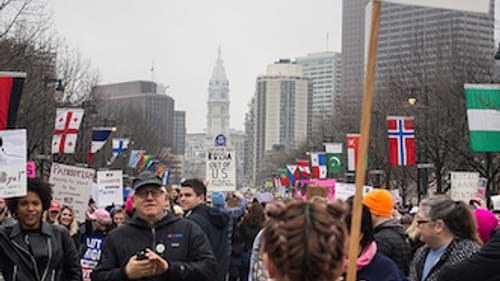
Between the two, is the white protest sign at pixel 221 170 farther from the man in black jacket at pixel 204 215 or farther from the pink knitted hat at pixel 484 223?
the pink knitted hat at pixel 484 223

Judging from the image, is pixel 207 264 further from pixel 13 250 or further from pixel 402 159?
pixel 402 159

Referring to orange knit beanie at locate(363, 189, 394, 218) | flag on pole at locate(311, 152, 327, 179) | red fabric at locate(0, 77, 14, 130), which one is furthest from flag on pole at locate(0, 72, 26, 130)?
flag on pole at locate(311, 152, 327, 179)

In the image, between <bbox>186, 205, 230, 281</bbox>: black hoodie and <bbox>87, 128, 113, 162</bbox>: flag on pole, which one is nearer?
<bbox>186, 205, 230, 281</bbox>: black hoodie

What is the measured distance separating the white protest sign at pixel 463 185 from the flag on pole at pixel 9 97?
11.8 metres

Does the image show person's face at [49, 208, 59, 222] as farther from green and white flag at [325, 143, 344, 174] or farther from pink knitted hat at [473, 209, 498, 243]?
green and white flag at [325, 143, 344, 174]

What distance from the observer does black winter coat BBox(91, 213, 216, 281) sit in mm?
6082

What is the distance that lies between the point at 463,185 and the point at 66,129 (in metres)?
16.1

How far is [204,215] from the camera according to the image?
10477 millimetres

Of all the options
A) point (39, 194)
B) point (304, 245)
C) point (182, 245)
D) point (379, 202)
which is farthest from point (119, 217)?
point (304, 245)

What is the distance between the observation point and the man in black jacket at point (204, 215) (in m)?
10.4

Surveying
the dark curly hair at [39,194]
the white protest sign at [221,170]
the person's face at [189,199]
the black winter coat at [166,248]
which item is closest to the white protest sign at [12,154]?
the dark curly hair at [39,194]

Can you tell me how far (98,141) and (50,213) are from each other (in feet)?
84.5

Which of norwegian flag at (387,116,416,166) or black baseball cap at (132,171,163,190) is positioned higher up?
norwegian flag at (387,116,416,166)

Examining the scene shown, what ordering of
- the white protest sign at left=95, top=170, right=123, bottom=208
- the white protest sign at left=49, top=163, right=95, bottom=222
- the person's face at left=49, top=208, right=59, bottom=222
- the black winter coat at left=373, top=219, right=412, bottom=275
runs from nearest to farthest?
the black winter coat at left=373, top=219, right=412, bottom=275
the person's face at left=49, top=208, right=59, bottom=222
the white protest sign at left=49, top=163, right=95, bottom=222
the white protest sign at left=95, top=170, right=123, bottom=208
